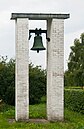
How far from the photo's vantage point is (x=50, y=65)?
16703mm

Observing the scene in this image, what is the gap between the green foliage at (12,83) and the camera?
29.6 metres

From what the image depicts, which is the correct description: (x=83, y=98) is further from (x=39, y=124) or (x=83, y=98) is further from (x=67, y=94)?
(x=39, y=124)

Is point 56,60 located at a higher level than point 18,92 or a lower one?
higher

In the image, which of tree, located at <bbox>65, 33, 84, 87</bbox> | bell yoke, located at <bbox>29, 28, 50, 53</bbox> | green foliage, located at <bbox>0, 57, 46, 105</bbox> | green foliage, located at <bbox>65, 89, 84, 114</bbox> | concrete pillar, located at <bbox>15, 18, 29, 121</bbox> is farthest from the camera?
tree, located at <bbox>65, 33, 84, 87</bbox>

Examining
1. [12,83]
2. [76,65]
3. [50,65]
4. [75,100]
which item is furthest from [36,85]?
[76,65]

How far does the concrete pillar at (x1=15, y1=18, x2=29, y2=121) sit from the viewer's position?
16188 mm

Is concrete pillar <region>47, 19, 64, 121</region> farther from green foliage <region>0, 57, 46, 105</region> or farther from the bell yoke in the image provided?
green foliage <region>0, 57, 46, 105</region>

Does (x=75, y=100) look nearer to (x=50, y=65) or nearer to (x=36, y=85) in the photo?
(x=50, y=65)

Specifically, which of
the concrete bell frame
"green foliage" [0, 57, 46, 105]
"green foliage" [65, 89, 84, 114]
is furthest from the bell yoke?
"green foliage" [0, 57, 46, 105]

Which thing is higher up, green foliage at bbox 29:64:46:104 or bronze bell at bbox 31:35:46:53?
bronze bell at bbox 31:35:46:53

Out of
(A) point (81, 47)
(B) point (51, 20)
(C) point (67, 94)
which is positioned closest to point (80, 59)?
(A) point (81, 47)

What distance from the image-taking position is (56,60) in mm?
16500

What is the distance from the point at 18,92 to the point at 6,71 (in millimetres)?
14334

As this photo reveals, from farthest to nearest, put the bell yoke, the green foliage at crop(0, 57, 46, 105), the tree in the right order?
the tree < the green foliage at crop(0, 57, 46, 105) < the bell yoke
